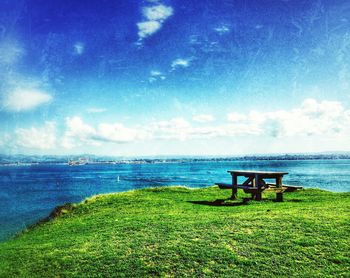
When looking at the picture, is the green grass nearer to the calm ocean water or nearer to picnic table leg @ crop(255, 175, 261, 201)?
picnic table leg @ crop(255, 175, 261, 201)

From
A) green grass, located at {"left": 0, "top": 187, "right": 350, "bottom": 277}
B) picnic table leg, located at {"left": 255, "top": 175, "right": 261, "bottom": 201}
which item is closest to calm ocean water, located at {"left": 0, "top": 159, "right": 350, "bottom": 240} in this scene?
green grass, located at {"left": 0, "top": 187, "right": 350, "bottom": 277}

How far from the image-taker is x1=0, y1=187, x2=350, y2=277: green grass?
7.27 m

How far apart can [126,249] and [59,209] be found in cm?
1099

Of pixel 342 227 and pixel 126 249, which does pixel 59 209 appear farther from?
pixel 342 227

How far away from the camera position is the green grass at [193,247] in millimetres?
7266

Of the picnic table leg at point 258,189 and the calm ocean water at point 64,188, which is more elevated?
the picnic table leg at point 258,189

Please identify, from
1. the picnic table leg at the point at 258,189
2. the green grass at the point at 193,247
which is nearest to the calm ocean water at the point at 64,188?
the green grass at the point at 193,247

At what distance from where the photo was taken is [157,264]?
7.57m

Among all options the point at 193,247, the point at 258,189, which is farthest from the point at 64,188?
the point at 193,247

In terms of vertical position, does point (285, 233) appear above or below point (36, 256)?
above

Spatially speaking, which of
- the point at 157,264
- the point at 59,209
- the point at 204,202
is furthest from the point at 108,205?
the point at 157,264

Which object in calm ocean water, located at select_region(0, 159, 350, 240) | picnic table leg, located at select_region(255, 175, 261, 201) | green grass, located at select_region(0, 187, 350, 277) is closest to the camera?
green grass, located at select_region(0, 187, 350, 277)

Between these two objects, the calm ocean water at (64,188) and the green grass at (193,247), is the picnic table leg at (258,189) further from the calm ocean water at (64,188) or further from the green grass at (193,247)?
the calm ocean water at (64,188)

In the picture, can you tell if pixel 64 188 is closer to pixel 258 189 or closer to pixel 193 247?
pixel 258 189
